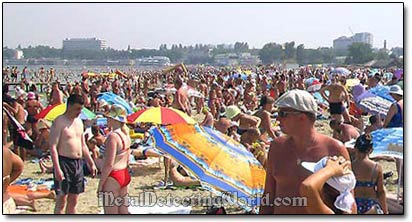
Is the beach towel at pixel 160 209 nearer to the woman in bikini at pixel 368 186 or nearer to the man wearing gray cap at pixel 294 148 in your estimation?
the woman in bikini at pixel 368 186

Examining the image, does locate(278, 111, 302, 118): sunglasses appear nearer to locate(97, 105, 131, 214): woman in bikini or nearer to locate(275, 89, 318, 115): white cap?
locate(275, 89, 318, 115): white cap

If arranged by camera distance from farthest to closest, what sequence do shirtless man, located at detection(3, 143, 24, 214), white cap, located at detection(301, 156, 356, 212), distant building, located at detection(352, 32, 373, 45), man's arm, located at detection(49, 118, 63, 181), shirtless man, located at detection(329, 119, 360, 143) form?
distant building, located at detection(352, 32, 373, 45) < shirtless man, located at detection(329, 119, 360, 143) < man's arm, located at detection(49, 118, 63, 181) < shirtless man, located at detection(3, 143, 24, 214) < white cap, located at detection(301, 156, 356, 212)

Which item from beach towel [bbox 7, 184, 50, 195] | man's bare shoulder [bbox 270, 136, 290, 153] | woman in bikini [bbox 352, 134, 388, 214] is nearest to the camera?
man's bare shoulder [bbox 270, 136, 290, 153]

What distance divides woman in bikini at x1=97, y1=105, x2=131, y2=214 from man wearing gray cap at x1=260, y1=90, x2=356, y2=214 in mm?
1881

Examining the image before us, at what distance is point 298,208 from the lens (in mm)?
2678

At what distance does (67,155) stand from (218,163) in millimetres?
1322

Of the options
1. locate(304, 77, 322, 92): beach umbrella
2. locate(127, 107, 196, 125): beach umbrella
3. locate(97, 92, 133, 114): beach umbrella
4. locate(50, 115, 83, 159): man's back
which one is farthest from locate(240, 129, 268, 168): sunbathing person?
locate(304, 77, 322, 92): beach umbrella

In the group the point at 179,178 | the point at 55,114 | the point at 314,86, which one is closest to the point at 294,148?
the point at 179,178

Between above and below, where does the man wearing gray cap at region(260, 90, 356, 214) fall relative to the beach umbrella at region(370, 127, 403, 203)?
above

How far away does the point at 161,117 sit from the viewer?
24.8 ft

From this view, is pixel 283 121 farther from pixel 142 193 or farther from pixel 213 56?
pixel 213 56

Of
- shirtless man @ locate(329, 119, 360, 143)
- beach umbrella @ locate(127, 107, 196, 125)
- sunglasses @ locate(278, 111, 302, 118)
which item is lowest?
shirtless man @ locate(329, 119, 360, 143)

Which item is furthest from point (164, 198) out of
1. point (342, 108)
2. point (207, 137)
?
point (342, 108)

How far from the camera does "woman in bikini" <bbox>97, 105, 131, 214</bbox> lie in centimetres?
435
